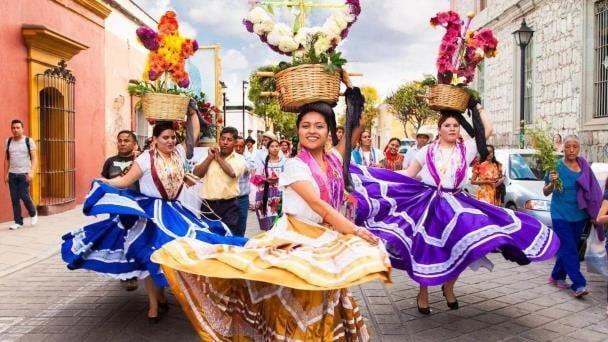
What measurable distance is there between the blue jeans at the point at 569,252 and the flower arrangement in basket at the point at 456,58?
7.15 feet

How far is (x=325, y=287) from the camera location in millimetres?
3141

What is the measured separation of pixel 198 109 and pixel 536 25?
16894 mm

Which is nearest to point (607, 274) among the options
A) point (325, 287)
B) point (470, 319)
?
point (470, 319)

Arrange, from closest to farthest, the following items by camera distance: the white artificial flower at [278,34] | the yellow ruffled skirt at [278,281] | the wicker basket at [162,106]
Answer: the yellow ruffled skirt at [278,281], the white artificial flower at [278,34], the wicker basket at [162,106]

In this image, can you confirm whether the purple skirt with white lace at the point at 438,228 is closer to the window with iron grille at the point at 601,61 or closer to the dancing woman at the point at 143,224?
the dancing woman at the point at 143,224

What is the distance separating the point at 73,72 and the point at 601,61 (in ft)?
45.2

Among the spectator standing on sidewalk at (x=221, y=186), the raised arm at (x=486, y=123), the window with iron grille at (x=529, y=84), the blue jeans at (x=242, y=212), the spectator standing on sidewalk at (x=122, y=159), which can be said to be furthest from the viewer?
the window with iron grille at (x=529, y=84)

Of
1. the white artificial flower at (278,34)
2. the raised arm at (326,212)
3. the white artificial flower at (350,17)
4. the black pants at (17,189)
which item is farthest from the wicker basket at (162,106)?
the black pants at (17,189)

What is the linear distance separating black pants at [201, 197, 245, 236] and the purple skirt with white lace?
2.40 metres

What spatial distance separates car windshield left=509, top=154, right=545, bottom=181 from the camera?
1120 cm

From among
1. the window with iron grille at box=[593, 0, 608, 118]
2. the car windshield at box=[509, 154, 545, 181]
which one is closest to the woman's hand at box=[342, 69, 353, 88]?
the car windshield at box=[509, 154, 545, 181]

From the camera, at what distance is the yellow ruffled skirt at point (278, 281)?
3.25 meters

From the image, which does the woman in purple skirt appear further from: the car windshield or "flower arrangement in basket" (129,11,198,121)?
the car windshield

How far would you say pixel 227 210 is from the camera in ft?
25.7
